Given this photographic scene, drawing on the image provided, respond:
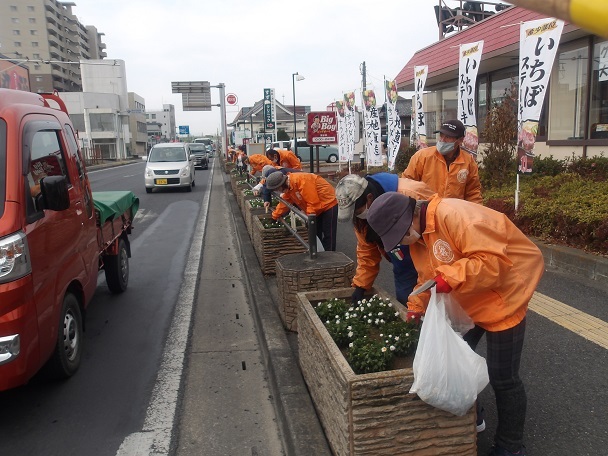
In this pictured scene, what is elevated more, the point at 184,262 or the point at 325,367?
the point at 325,367

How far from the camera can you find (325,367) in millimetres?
2703

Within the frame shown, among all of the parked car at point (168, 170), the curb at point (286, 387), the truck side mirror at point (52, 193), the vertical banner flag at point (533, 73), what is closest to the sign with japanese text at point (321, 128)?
the parked car at point (168, 170)

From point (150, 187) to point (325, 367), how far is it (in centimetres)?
1795

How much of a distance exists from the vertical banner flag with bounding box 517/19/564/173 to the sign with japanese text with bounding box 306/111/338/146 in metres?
9.72

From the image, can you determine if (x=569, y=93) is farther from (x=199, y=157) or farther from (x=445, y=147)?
(x=199, y=157)

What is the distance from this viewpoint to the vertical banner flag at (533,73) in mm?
7148

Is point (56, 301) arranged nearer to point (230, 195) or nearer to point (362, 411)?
point (362, 411)

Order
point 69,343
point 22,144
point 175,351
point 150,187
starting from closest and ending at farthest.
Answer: point 22,144 → point 69,343 → point 175,351 → point 150,187

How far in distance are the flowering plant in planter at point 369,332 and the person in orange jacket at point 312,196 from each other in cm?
199

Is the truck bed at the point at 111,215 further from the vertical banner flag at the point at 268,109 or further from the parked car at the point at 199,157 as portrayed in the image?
the parked car at the point at 199,157

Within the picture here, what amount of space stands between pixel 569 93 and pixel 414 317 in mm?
11406

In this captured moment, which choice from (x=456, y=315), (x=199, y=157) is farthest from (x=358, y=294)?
(x=199, y=157)

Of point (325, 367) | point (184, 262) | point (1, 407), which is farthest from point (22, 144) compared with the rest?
point (184, 262)

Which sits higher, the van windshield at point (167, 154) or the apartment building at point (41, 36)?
the apartment building at point (41, 36)
